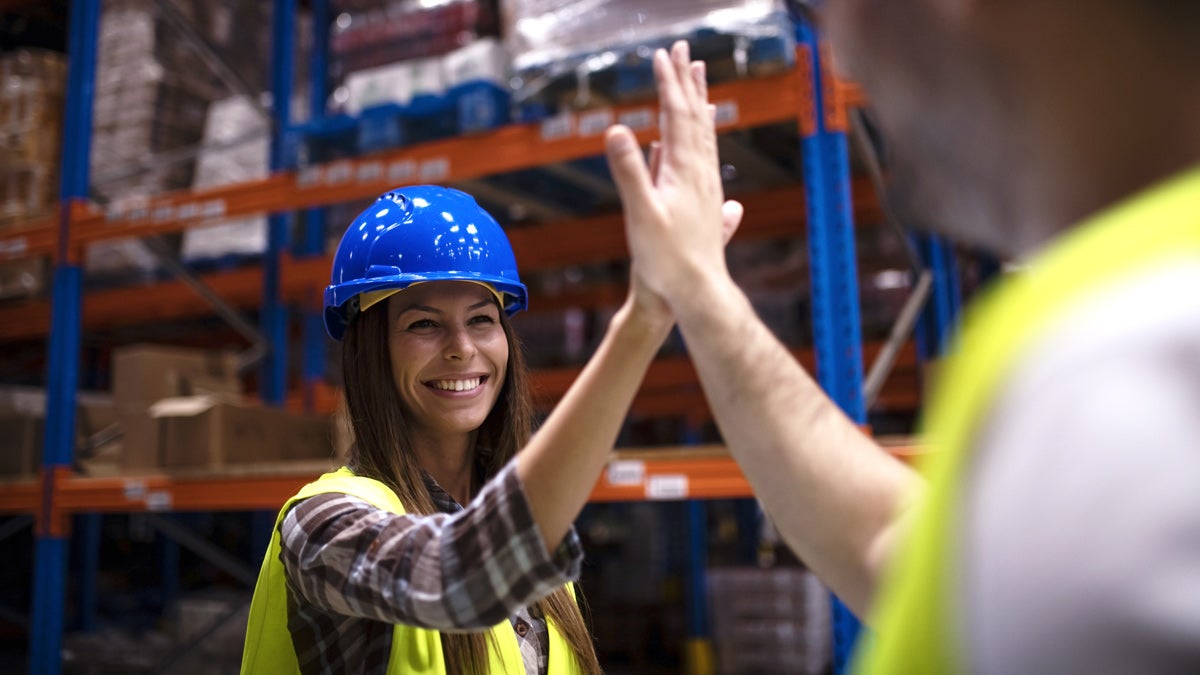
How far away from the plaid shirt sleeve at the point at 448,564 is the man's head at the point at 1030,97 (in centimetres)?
57

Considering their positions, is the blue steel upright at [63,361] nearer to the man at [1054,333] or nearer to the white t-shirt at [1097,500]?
the man at [1054,333]

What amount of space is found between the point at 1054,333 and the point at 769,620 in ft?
15.9

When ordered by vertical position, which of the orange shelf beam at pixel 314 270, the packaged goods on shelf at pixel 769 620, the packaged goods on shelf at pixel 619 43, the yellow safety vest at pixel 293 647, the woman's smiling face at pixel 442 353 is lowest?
the packaged goods on shelf at pixel 769 620

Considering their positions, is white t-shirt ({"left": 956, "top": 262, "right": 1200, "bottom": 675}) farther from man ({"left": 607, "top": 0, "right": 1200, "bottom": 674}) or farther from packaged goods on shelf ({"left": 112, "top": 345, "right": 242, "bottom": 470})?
packaged goods on shelf ({"left": 112, "top": 345, "right": 242, "bottom": 470})

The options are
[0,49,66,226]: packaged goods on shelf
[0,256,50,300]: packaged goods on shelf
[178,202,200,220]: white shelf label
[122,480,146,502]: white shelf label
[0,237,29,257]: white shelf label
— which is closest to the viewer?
[122,480,146,502]: white shelf label

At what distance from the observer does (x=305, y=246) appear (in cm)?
519

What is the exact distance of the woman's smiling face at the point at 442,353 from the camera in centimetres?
160

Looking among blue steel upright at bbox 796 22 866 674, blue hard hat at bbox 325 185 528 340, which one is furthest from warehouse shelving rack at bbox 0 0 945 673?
blue hard hat at bbox 325 185 528 340

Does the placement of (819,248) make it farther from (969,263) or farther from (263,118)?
(263,118)

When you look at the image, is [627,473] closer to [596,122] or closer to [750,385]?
[596,122]

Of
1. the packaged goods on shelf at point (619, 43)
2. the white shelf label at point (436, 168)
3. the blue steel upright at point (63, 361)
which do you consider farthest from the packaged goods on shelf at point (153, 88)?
the packaged goods on shelf at point (619, 43)

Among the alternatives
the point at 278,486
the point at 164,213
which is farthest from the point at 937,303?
the point at 164,213

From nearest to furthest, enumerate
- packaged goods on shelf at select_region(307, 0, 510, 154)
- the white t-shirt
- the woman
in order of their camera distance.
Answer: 1. the white t-shirt
2. the woman
3. packaged goods on shelf at select_region(307, 0, 510, 154)

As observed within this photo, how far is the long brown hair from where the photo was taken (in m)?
1.42
